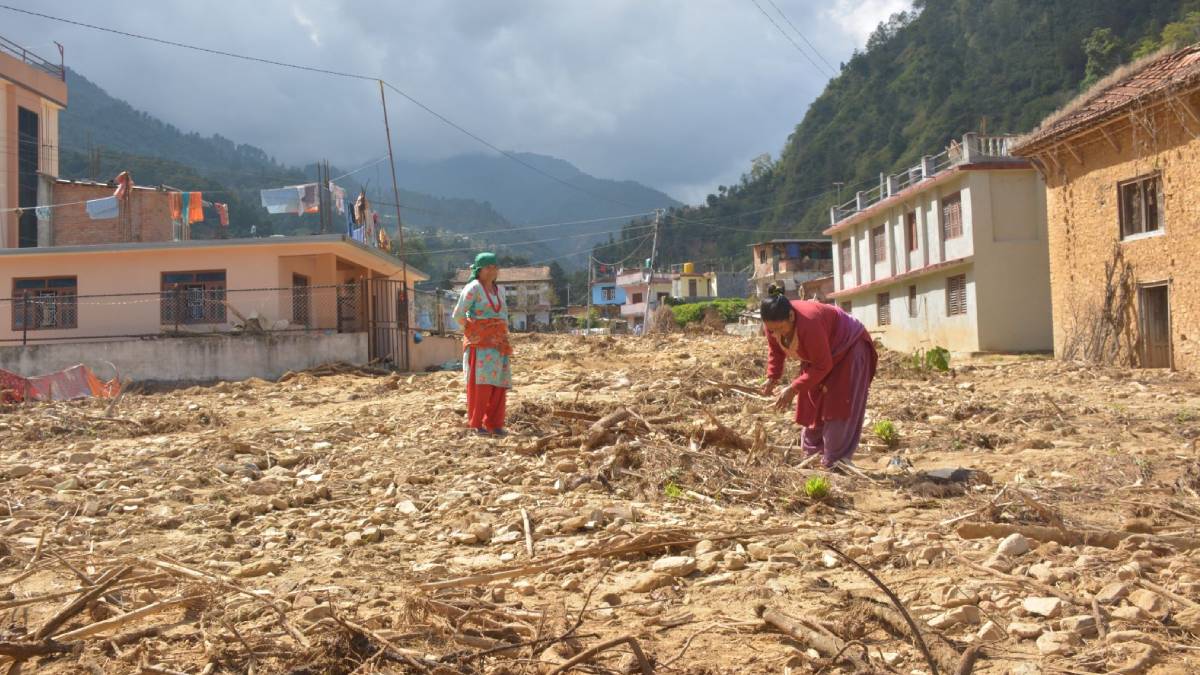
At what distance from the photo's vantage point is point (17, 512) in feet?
16.0

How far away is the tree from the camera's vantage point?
43.3 m

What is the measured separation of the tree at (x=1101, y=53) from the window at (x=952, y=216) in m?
25.1

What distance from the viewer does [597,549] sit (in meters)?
3.78

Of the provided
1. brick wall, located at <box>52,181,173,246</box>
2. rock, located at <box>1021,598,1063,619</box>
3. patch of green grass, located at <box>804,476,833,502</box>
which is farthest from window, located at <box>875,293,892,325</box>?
rock, located at <box>1021,598,1063,619</box>

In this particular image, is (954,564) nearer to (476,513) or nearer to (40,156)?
(476,513)

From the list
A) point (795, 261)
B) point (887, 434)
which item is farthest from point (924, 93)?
point (887, 434)

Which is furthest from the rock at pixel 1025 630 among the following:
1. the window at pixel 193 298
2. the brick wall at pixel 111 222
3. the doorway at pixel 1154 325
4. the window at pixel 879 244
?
the brick wall at pixel 111 222

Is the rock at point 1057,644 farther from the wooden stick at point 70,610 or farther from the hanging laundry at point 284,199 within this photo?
the hanging laundry at point 284,199

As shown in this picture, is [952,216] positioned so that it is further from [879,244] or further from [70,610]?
[70,610]

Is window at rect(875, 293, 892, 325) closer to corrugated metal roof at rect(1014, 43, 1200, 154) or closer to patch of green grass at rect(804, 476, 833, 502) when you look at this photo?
corrugated metal roof at rect(1014, 43, 1200, 154)

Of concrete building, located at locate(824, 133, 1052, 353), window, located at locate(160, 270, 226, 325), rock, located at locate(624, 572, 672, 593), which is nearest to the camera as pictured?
rock, located at locate(624, 572, 672, 593)

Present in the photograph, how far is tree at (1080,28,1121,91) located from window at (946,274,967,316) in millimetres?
25844

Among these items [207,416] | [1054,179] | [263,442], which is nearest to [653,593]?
[263,442]

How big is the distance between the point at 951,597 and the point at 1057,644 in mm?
422
